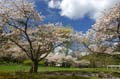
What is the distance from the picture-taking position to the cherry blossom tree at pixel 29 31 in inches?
1649

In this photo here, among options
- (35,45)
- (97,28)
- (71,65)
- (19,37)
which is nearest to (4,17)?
(19,37)

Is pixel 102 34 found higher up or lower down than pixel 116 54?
higher up

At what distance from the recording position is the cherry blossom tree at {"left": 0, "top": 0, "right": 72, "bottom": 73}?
41.9 metres

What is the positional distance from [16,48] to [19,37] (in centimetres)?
622

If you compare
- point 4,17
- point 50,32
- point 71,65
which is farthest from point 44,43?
point 71,65

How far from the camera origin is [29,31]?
4656 centimetres

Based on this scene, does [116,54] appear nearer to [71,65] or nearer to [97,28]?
[97,28]

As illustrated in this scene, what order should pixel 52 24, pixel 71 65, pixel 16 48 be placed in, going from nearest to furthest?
pixel 52 24
pixel 16 48
pixel 71 65

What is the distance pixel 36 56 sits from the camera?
1793 inches

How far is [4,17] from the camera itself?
4138cm

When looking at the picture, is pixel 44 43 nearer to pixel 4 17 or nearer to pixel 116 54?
pixel 4 17

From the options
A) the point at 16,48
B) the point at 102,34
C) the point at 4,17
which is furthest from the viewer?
the point at 16,48

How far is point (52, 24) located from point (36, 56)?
6229 millimetres

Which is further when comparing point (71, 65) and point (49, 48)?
point (71, 65)
